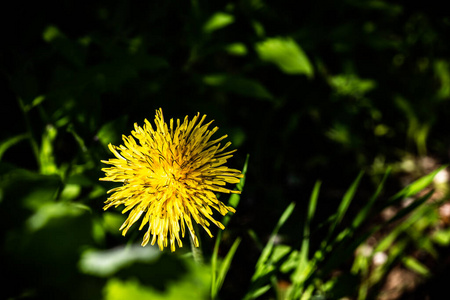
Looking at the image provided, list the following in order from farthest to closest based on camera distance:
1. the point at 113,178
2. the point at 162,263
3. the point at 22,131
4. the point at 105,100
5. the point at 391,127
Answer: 1. the point at 391,127
2. the point at 105,100
3. the point at 22,131
4. the point at 113,178
5. the point at 162,263

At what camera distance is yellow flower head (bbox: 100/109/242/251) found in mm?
901

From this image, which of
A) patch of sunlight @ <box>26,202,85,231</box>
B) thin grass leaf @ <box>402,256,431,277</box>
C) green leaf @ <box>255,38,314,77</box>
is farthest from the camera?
thin grass leaf @ <box>402,256,431,277</box>

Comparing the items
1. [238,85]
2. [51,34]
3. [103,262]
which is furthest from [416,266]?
[51,34]

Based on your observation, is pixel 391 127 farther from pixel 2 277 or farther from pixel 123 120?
pixel 2 277

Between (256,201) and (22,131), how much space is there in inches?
50.8

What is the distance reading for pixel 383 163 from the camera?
7.11ft

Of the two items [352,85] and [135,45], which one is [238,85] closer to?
[135,45]

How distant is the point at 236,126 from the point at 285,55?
46 centimetres

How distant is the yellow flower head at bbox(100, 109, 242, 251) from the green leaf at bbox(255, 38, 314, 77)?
655 mm

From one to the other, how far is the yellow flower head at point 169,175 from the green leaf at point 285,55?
25.8 inches

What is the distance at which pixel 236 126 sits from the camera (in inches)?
67.1

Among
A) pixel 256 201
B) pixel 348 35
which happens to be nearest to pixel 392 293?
pixel 256 201

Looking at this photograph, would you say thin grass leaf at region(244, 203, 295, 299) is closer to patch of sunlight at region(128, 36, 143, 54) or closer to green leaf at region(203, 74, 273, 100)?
green leaf at region(203, 74, 273, 100)

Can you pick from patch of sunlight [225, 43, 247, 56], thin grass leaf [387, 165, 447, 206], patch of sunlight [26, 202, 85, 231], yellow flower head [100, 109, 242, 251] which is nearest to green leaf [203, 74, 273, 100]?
patch of sunlight [225, 43, 247, 56]
